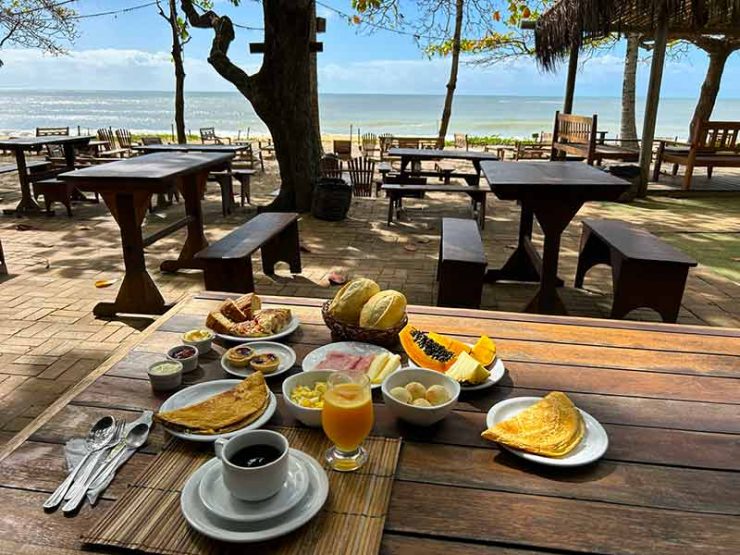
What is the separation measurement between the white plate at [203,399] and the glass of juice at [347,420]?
0.21 meters

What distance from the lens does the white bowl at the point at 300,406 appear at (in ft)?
4.25

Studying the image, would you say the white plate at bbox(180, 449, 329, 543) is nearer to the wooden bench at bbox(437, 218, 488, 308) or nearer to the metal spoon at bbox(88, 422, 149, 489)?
the metal spoon at bbox(88, 422, 149, 489)

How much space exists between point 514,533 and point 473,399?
1.65 ft

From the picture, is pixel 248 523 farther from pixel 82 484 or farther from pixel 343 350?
pixel 343 350

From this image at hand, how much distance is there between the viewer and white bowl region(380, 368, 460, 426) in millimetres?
1291

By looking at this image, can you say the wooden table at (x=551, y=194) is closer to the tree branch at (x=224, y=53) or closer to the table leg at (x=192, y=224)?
the table leg at (x=192, y=224)

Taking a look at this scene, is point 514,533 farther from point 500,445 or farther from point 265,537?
point 265,537

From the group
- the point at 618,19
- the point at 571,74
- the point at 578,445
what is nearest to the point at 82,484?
the point at 578,445

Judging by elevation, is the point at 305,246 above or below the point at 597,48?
below

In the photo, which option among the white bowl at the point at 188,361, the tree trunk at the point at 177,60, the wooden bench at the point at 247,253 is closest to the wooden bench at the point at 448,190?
the wooden bench at the point at 247,253

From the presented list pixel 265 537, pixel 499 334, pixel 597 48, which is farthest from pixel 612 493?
pixel 597 48

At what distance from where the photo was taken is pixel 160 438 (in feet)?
4.17

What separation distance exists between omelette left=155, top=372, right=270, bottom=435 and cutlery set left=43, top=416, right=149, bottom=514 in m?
0.08

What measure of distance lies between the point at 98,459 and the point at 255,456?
403mm
